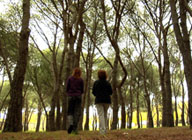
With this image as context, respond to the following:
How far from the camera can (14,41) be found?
19.1 metres

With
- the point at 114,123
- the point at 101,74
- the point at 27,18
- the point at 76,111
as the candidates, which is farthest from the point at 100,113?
the point at 114,123

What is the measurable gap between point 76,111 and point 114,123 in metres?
9.10

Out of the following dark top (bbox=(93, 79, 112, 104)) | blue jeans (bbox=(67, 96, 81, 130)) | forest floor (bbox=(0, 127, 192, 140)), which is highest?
dark top (bbox=(93, 79, 112, 104))

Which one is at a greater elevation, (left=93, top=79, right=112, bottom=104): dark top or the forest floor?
(left=93, top=79, right=112, bottom=104): dark top

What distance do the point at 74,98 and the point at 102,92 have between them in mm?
899

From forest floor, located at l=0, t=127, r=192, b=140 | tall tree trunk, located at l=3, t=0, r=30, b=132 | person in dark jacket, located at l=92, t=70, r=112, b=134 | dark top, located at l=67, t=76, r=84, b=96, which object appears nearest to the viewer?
forest floor, located at l=0, t=127, r=192, b=140

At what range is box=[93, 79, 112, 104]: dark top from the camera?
5980 mm

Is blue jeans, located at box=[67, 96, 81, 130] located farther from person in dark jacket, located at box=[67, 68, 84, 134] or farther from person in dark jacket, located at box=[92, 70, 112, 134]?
person in dark jacket, located at box=[92, 70, 112, 134]

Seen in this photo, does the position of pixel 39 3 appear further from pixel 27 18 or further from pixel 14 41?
pixel 27 18

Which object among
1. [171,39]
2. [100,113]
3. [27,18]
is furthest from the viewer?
[171,39]

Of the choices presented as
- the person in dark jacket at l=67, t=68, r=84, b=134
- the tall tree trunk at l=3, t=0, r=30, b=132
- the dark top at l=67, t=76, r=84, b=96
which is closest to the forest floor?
the person in dark jacket at l=67, t=68, r=84, b=134

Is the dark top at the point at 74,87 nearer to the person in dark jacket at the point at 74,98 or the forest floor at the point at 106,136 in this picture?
the person in dark jacket at the point at 74,98

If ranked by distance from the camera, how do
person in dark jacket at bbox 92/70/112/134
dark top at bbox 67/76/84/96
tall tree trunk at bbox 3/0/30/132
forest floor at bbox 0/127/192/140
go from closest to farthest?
forest floor at bbox 0/127/192/140 < person in dark jacket at bbox 92/70/112/134 < dark top at bbox 67/76/84/96 < tall tree trunk at bbox 3/0/30/132

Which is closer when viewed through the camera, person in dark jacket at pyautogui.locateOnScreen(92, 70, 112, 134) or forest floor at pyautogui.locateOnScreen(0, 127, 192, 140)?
forest floor at pyautogui.locateOnScreen(0, 127, 192, 140)
